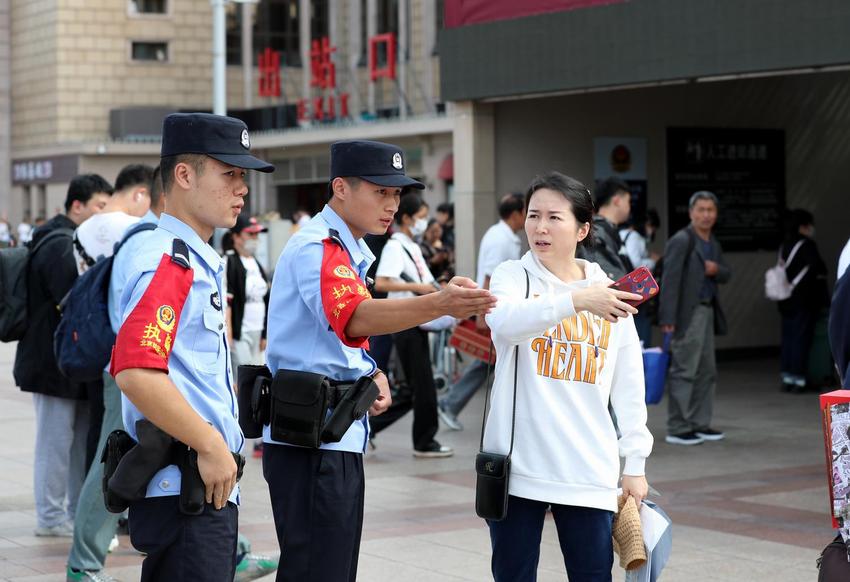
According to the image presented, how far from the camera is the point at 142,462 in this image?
3705mm

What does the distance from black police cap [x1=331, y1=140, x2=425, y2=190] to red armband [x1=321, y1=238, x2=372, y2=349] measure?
0.27 meters

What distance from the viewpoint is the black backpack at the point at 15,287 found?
7719 millimetres

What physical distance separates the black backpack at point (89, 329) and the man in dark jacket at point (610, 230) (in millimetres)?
2967

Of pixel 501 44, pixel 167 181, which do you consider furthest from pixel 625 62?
pixel 167 181

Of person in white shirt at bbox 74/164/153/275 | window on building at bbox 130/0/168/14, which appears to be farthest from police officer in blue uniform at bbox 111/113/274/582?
window on building at bbox 130/0/168/14

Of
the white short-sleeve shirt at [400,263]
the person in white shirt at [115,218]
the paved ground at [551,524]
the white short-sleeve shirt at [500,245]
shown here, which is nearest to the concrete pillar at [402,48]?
the white short-sleeve shirt at [500,245]

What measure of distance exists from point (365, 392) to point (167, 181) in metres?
0.95

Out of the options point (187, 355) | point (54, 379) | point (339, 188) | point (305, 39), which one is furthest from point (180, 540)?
point (305, 39)

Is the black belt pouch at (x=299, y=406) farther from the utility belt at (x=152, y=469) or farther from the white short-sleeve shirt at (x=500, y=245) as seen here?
the white short-sleeve shirt at (x=500, y=245)

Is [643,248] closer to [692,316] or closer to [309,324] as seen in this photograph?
[692,316]

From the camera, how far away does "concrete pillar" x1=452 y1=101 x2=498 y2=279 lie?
14672 mm

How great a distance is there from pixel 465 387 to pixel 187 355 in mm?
8054

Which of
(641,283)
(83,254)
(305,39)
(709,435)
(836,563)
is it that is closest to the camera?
(836,563)

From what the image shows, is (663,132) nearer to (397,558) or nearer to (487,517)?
(397,558)
